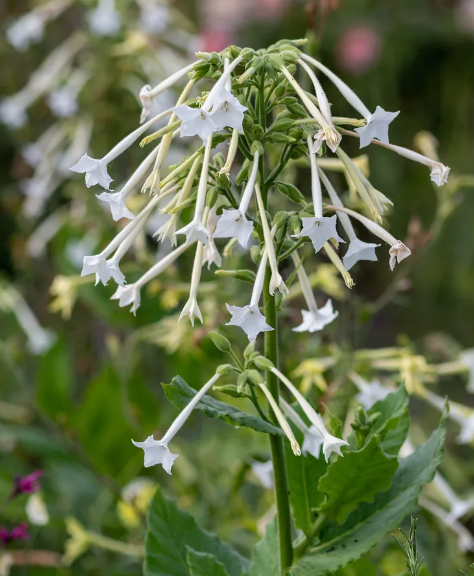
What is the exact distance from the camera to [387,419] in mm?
749

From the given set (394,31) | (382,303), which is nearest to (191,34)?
(382,303)

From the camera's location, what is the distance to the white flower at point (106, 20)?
1700 millimetres

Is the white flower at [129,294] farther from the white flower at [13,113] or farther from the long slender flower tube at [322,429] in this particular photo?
the white flower at [13,113]

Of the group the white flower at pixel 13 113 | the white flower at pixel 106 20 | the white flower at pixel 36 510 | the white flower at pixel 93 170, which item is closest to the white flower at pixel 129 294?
the white flower at pixel 93 170

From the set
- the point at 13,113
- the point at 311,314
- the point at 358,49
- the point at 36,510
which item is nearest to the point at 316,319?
the point at 311,314

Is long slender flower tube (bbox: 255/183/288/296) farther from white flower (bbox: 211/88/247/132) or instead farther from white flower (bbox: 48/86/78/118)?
white flower (bbox: 48/86/78/118)

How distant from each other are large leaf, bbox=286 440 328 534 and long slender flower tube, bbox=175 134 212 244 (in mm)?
262

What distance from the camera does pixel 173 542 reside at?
777mm

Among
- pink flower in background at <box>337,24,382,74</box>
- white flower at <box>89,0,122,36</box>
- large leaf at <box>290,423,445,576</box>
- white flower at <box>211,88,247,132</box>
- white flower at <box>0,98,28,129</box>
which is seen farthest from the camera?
pink flower in background at <box>337,24,382,74</box>

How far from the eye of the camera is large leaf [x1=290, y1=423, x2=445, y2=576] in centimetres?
69

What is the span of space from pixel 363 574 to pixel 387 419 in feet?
0.85

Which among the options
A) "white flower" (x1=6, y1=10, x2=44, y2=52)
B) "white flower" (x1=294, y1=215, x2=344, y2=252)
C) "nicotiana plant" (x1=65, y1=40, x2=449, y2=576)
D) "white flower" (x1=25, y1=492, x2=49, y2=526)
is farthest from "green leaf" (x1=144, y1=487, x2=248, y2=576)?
"white flower" (x1=6, y1=10, x2=44, y2=52)

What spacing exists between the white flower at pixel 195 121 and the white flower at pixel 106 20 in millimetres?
1228

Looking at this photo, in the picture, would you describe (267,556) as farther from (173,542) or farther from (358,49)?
(358,49)
